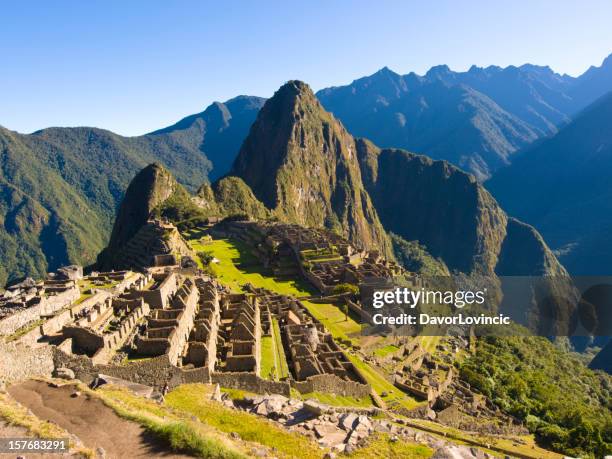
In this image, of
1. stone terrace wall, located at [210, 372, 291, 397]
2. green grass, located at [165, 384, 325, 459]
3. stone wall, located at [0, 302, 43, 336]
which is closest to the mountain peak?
stone wall, located at [0, 302, 43, 336]

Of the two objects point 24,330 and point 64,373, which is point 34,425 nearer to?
point 64,373

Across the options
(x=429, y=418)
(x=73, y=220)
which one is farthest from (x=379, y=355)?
(x=73, y=220)

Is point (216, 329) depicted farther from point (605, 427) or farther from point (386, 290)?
point (605, 427)

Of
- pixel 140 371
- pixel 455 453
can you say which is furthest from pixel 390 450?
pixel 140 371

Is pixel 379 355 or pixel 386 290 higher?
pixel 386 290

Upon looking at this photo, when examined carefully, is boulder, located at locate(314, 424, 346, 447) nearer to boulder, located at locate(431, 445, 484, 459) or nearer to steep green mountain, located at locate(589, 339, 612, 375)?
boulder, located at locate(431, 445, 484, 459)

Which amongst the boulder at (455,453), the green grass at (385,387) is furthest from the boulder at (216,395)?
the green grass at (385,387)

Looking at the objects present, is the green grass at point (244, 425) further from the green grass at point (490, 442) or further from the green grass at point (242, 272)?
the green grass at point (242, 272)
